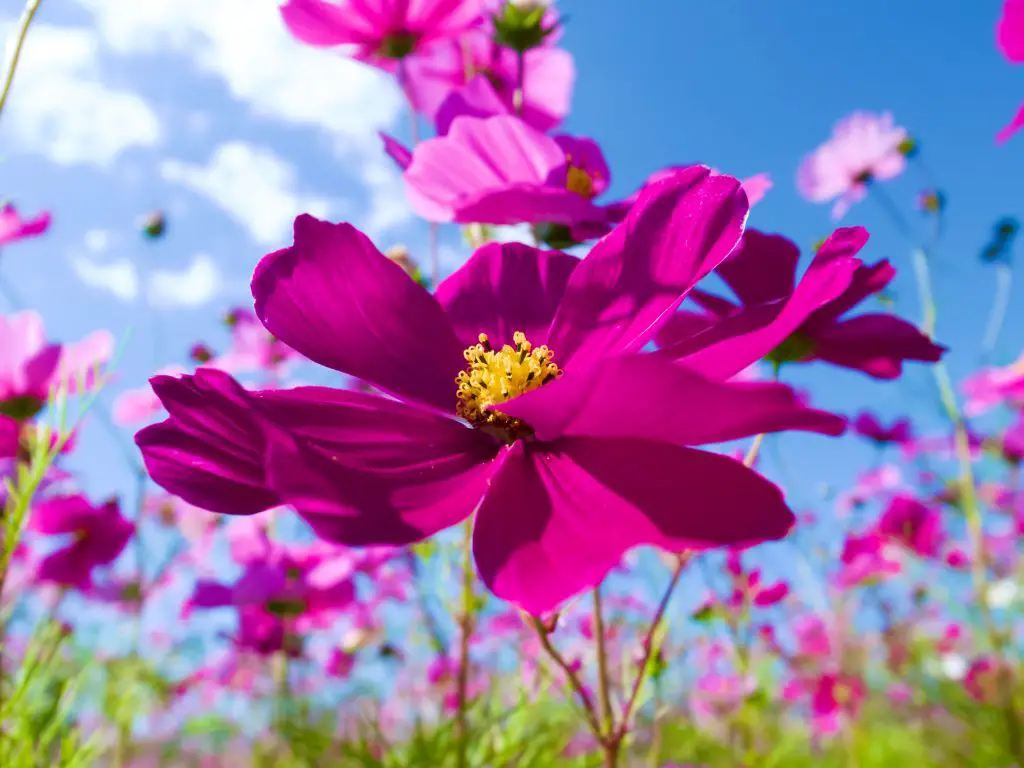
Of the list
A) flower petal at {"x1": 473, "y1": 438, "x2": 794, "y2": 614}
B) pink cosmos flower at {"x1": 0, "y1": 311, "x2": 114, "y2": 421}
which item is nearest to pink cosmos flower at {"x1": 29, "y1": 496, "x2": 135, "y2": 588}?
pink cosmos flower at {"x1": 0, "y1": 311, "x2": 114, "y2": 421}

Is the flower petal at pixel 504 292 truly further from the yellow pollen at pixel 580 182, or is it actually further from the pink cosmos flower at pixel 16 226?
the pink cosmos flower at pixel 16 226

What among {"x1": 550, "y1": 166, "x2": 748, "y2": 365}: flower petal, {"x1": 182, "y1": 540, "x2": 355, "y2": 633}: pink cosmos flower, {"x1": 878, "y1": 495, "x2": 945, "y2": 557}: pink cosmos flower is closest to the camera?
{"x1": 550, "y1": 166, "x2": 748, "y2": 365}: flower petal

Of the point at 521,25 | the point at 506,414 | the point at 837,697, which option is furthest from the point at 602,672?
the point at 837,697

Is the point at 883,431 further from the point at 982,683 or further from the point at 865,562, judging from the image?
the point at 982,683

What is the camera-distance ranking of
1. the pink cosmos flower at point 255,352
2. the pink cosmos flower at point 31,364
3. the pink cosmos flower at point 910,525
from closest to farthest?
the pink cosmos flower at point 31,364, the pink cosmos flower at point 255,352, the pink cosmos flower at point 910,525

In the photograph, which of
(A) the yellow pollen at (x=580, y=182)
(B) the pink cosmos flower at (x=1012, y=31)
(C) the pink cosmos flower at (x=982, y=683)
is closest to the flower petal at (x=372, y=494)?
(A) the yellow pollen at (x=580, y=182)

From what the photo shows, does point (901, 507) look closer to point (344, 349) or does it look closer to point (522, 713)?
point (522, 713)

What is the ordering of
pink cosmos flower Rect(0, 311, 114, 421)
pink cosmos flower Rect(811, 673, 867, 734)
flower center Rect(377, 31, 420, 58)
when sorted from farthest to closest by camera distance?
pink cosmos flower Rect(811, 673, 867, 734) → pink cosmos flower Rect(0, 311, 114, 421) → flower center Rect(377, 31, 420, 58)

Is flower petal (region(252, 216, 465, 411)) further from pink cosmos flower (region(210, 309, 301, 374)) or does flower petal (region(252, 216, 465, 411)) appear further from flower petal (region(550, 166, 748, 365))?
pink cosmos flower (region(210, 309, 301, 374))
